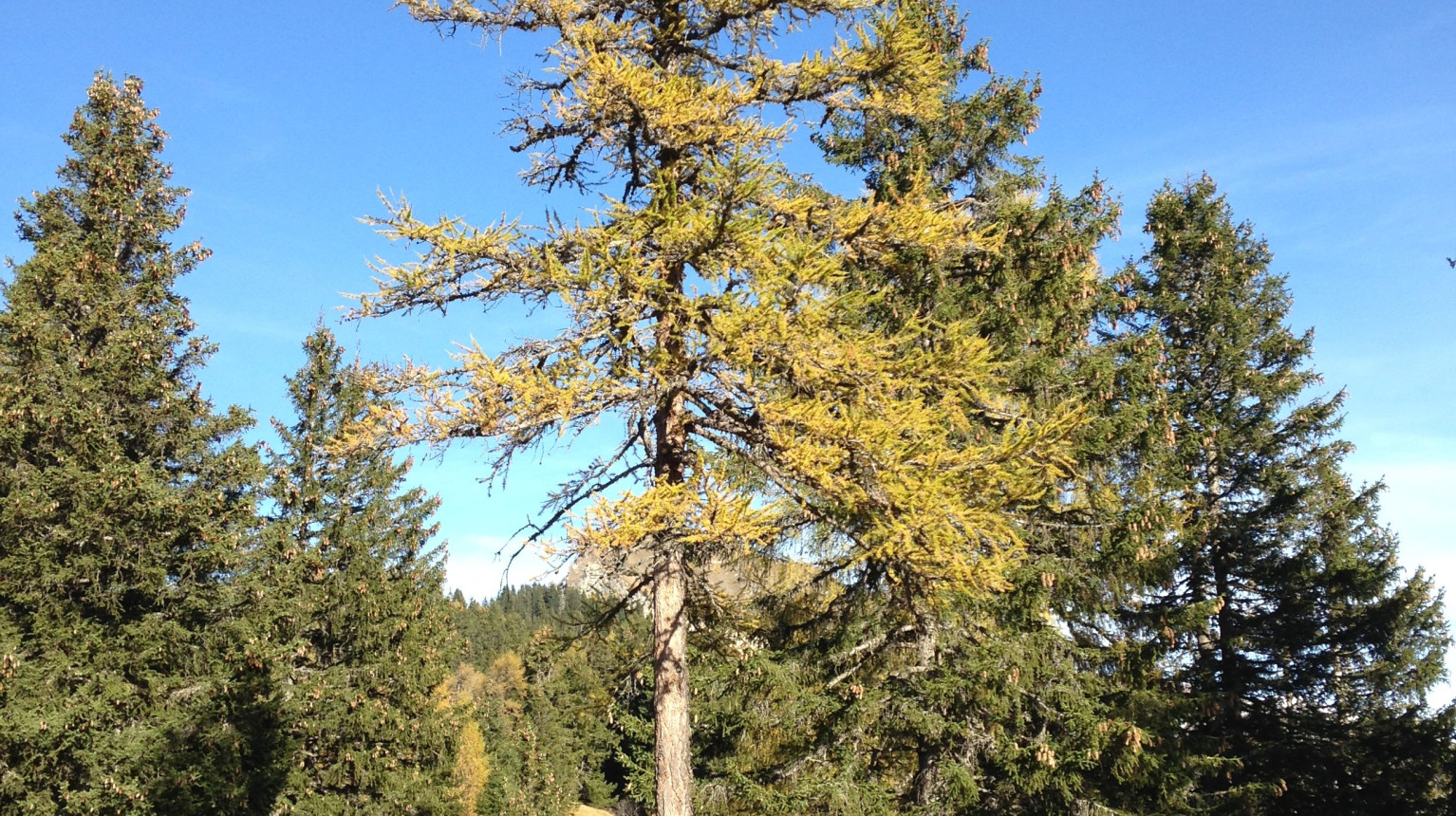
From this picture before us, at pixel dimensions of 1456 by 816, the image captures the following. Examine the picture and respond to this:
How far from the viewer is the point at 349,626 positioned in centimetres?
2280

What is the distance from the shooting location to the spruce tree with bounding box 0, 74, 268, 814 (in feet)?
52.4

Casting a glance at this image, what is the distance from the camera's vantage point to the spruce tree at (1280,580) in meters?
18.1

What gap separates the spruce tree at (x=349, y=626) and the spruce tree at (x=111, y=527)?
1701 millimetres

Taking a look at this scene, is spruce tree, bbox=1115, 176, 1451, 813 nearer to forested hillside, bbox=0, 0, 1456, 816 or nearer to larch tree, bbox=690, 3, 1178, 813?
forested hillside, bbox=0, 0, 1456, 816

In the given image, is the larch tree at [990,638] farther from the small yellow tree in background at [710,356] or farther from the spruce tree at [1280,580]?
the spruce tree at [1280,580]

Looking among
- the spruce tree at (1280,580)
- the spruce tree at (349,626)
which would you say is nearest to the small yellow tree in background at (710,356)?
the spruce tree at (1280,580)

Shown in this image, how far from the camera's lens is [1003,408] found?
11.4 metres

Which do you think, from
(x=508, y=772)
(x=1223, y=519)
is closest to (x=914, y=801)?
(x=1223, y=519)

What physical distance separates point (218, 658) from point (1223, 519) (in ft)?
70.1

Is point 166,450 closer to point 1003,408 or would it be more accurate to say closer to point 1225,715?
point 1003,408

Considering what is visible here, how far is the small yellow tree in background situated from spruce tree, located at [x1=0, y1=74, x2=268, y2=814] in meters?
12.7

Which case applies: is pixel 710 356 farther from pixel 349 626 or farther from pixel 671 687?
pixel 349 626

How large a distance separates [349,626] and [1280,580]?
21.5 metres

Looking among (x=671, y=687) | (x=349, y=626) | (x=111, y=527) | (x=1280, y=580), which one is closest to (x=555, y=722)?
(x=349, y=626)
